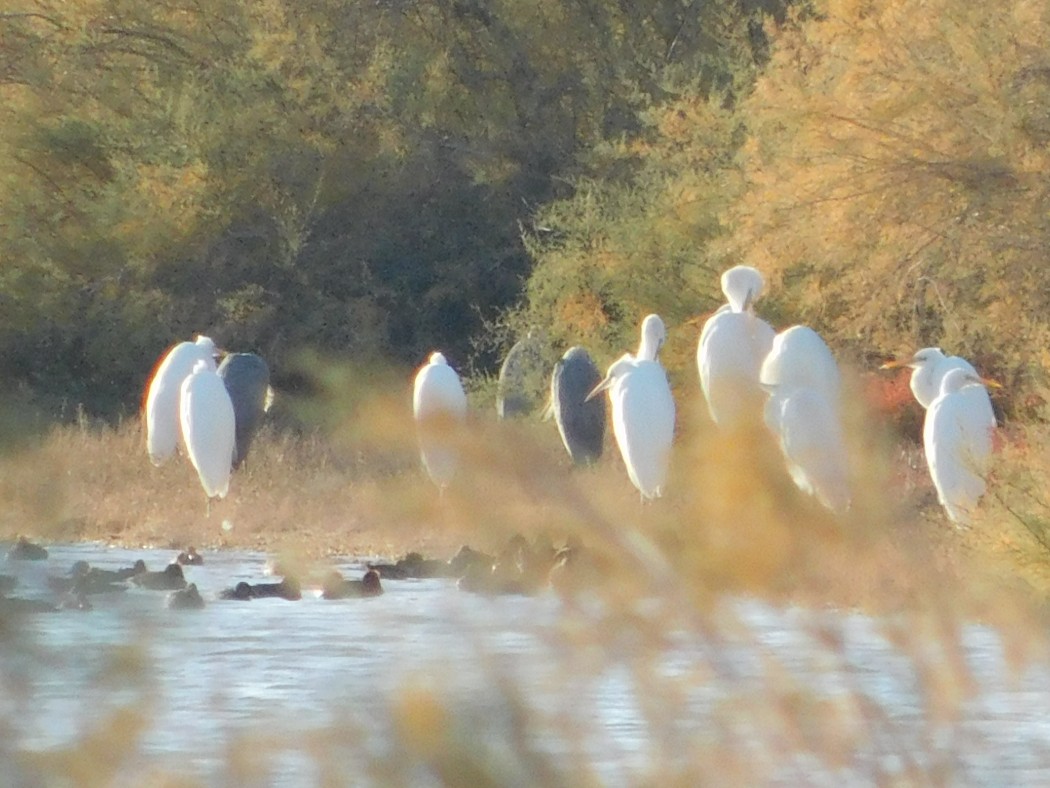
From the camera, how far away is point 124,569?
35.8 feet

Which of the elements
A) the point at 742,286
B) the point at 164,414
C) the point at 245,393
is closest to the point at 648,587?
the point at 742,286

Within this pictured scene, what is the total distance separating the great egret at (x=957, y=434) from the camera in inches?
410

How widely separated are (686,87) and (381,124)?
11.9 ft

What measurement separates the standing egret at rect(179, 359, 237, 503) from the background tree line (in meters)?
4.59

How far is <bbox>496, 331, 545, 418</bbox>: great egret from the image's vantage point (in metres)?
16.9

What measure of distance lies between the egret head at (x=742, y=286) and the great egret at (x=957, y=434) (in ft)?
6.84

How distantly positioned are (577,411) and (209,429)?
2.79m

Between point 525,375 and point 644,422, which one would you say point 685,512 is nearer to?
point 644,422

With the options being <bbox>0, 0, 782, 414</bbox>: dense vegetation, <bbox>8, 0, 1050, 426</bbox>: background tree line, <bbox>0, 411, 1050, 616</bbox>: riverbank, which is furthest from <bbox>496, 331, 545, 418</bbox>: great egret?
<bbox>0, 411, 1050, 616</bbox>: riverbank

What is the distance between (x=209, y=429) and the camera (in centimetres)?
1323

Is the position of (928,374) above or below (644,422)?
above

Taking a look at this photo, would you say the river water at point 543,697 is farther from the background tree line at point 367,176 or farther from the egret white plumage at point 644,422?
the background tree line at point 367,176

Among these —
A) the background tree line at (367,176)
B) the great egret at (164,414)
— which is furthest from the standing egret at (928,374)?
the great egret at (164,414)

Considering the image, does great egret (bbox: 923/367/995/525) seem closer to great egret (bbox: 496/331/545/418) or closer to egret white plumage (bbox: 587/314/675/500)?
egret white plumage (bbox: 587/314/675/500)
